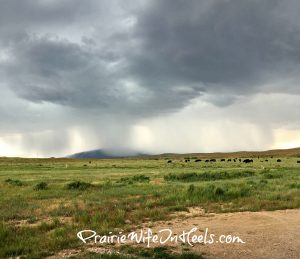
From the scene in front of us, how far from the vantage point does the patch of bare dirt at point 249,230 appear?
12289 millimetres

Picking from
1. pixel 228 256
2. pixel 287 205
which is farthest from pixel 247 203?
pixel 228 256

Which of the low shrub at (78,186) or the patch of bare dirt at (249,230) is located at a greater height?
the low shrub at (78,186)

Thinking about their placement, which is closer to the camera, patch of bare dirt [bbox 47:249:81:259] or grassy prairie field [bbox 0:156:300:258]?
patch of bare dirt [bbox 47:249:81:259]

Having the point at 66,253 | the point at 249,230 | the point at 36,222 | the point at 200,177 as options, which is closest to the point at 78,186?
the point at 36,222

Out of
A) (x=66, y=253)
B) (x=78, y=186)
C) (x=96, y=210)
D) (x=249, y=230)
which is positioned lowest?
(x=66, y=253)

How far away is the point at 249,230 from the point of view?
15047mm

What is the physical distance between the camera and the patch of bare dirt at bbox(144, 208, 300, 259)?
484 inches

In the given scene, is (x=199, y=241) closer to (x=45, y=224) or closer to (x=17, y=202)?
(x=45, y=224)

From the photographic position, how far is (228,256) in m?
11.9

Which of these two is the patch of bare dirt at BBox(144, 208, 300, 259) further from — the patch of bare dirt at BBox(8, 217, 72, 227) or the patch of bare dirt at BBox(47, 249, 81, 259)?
the patch of bare dirt at BBox(8, 217, 72, 227)

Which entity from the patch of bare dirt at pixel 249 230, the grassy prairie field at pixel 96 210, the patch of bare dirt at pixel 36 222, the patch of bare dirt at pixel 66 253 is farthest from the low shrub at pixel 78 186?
the patch of bare dirt at pixel 66 253

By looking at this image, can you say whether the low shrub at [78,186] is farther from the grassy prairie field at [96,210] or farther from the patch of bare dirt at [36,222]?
the patch of bare dirt at [36,222]

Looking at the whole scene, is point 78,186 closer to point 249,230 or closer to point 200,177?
point 200,177

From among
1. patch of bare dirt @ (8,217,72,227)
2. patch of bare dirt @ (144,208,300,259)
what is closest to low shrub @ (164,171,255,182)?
patch of bare dirt @ (144,208,300,259)
